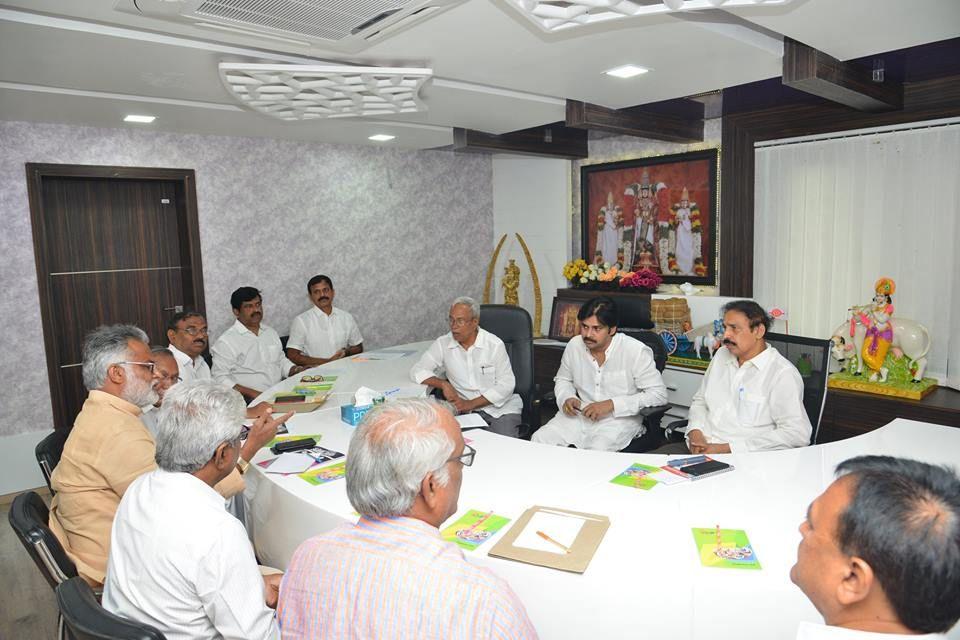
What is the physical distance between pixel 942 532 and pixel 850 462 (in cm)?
21

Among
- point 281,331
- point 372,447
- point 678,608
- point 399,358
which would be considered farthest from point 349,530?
point 281,331

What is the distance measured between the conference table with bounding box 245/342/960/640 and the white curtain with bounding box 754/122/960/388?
1644mm

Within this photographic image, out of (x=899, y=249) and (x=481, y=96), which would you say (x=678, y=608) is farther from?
(x=899, y=249)

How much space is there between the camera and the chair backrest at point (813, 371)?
294 cm

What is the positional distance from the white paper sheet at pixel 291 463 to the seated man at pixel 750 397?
1610 millimetres

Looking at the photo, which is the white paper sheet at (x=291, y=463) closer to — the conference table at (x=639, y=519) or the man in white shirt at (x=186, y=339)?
the conference table at (x=639, y=519)

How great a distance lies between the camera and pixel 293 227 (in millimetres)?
5672

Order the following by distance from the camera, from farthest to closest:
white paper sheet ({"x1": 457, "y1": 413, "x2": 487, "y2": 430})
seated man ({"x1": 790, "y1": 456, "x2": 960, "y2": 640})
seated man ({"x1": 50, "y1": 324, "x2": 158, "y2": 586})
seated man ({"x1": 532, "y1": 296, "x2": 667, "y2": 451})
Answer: seated man ({"x1": 532, "y1": 296, "x2": 667, "y2": 451})
white paper sheet ({"x1": 457, "y1": 413, "x2": 487, "y2": 430})
seated man ({"x1": 50, "y1": 324, "x2": 158, "y2": 586})
seated man ({"x1": 790, "y1": 456, "x2": 960, "y2": 640})

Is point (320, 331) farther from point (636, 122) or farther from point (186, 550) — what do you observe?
point (186, 550)

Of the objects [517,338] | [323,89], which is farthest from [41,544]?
[517,338]

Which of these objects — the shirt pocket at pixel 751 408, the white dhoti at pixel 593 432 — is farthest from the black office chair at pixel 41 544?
the shirt pocket at pixel 751 408

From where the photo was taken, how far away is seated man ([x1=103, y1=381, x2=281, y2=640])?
1.52m

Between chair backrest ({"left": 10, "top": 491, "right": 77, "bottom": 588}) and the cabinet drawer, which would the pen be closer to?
chair backrest ({"left": 10, "top": 491, "right": 77, "bottom": 588})

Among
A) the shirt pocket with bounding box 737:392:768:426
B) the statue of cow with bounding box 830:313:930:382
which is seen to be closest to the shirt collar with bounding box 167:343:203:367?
the shirt pocket with bounding box 737:392:768:426
